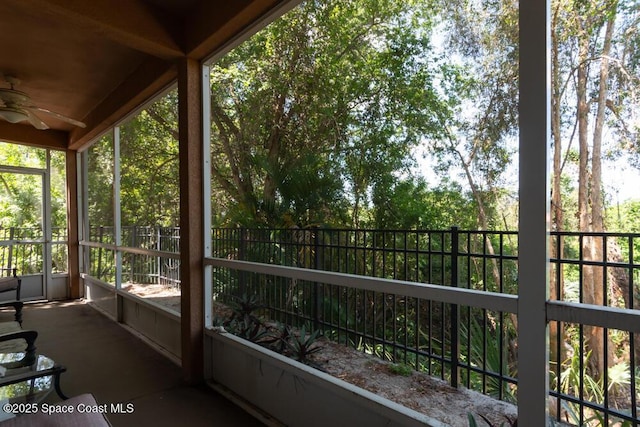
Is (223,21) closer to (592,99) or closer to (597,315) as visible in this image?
(597,315)

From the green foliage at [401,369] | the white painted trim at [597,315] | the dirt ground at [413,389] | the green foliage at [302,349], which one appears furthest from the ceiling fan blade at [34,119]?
the white painted trim at [597,315]

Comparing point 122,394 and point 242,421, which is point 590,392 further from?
point 122,394

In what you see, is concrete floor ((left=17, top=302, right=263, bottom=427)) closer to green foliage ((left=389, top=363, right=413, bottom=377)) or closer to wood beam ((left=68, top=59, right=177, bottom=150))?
green foliage ((left=389, top=363, right=413, bottom=377))

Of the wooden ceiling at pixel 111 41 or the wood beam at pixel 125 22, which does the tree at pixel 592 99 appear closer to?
the wooden ceiling at pixel 111 41

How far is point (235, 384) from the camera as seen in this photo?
250 cm

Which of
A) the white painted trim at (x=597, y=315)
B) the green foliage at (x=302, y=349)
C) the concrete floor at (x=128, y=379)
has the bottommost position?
the concrete floor at (x=128, y=379)

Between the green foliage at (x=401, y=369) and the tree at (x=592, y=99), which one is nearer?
the green foliage at (x=401, y=369)

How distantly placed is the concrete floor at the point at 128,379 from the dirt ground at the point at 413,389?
0.86m

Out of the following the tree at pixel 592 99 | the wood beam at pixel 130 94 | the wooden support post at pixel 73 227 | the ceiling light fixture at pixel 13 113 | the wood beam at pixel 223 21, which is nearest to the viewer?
the wood beam at pixel 223 21

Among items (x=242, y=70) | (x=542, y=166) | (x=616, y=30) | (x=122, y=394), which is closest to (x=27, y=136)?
(x=242, y=70)

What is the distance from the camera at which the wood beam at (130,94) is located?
9.98 feet

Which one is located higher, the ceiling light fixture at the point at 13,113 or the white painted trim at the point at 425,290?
the ceiling light fixture at the point at 13,113

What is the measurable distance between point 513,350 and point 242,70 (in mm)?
5058

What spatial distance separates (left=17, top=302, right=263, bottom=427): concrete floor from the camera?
2219 mm
